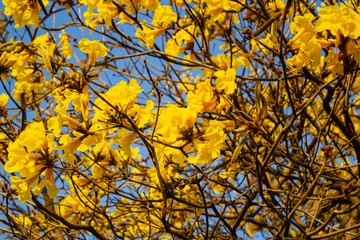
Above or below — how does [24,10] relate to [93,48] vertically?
above

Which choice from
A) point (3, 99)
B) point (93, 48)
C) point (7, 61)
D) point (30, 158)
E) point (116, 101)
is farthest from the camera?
point (3, 99)

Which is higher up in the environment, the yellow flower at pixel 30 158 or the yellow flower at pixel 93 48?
the yellow flower at pixel 93 48

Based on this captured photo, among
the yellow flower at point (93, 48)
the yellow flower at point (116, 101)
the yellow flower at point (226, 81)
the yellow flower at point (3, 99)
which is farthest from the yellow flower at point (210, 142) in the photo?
the yellow flower at point (3, 99)

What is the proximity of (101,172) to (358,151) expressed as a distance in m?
1.99

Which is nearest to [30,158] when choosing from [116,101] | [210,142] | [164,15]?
[116,101]

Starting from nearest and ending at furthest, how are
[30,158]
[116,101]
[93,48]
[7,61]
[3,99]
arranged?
[116,101], [30,158], [93,48], [7,61], [3,99]

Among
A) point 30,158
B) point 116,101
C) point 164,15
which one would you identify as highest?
point 164,15

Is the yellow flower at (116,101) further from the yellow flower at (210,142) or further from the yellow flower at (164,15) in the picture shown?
the yellow flower at (164,15)

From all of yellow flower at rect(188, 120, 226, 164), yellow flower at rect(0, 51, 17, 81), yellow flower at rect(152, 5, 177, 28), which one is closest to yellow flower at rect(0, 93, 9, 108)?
yellow flower at rect(0, 51, 17, 81)

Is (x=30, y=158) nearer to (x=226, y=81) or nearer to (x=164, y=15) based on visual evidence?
(x=226, y=81)

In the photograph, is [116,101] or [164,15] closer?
[116,101]

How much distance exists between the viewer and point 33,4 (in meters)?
2.59

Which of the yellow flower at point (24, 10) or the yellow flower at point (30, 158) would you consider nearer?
the yellow flower at point (30, 158)

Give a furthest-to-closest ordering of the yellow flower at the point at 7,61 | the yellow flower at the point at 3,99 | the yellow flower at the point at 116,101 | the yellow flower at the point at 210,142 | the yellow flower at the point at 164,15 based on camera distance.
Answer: the yellow flower at the point at 3,99 < the yellow flower at the point at 164,15 < the yellow flower at the point at 7,61 < the yellow flower at the point at 210,142 < the yellow flower at the point at 116,101
